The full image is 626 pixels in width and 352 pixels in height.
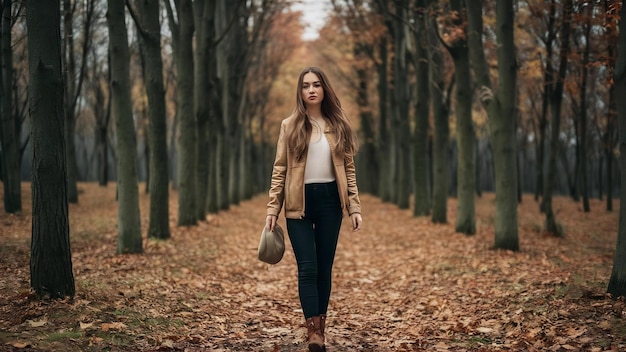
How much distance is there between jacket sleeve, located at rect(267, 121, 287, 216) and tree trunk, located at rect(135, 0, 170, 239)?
6607 mm

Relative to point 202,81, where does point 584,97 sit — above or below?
below

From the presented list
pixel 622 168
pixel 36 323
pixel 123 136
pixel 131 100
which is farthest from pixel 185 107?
pixel 622 168

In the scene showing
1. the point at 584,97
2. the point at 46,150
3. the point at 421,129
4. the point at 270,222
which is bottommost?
the point at 270,222

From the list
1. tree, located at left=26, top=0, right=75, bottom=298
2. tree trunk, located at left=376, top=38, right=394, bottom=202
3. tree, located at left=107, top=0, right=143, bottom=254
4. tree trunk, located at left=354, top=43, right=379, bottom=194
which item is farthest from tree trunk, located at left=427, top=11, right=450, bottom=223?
tree, located at left=26, top=0, right=75, bottom=298

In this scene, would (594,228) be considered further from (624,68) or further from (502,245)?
(624,68)

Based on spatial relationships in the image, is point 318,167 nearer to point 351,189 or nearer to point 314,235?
point 351,189

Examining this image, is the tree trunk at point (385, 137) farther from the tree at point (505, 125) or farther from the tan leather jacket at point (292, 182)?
the tan leather jacket at point (292, 182)

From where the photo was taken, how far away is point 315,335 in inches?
171

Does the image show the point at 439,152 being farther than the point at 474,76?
Yes

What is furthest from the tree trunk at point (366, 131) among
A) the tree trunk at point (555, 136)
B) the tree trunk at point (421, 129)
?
the tree trunk at point (555, 136)

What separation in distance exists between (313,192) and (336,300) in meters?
2.95

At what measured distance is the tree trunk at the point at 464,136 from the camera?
12211 millimetres

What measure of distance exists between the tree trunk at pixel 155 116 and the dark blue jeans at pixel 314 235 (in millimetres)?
6946

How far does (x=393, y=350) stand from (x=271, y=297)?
2.78 m
